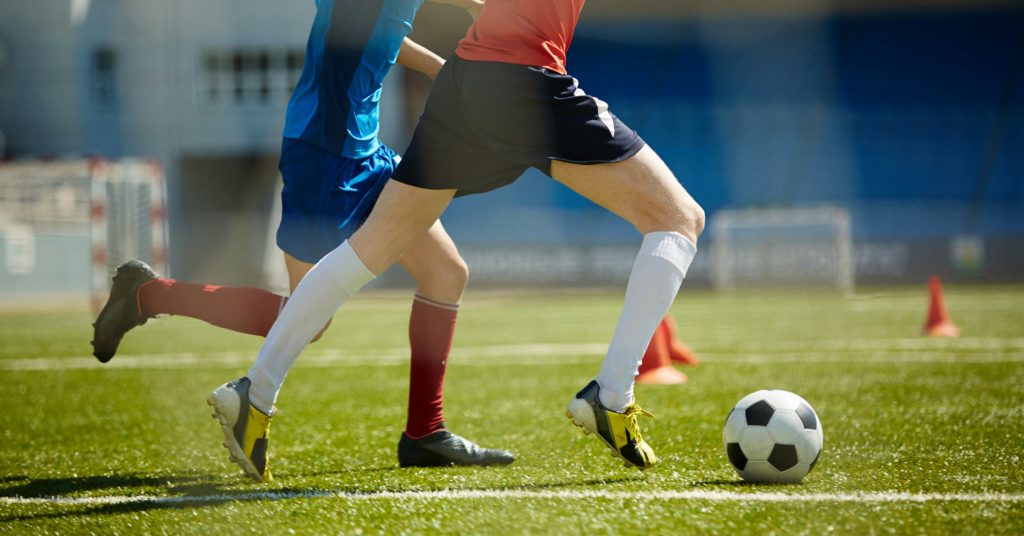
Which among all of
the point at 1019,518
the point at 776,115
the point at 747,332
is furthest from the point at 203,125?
the point at 1019,518

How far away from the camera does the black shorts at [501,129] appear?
8.23 ft

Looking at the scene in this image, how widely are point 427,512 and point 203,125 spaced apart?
23.9m

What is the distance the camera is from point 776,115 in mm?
23234

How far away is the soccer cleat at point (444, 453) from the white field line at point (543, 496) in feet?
1.63

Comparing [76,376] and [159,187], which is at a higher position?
[159,187]

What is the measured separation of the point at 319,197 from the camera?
3.07 meters

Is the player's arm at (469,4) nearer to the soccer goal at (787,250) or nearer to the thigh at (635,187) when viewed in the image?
the thigh at (635,187)

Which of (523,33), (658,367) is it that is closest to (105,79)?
(658,367)

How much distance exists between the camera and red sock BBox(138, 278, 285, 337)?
3.16m

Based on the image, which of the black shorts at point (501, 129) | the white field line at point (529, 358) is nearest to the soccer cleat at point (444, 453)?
the black shorts at point (501, 129)

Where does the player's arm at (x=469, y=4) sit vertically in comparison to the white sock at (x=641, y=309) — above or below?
above

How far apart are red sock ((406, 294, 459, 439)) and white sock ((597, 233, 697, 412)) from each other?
2.51ft

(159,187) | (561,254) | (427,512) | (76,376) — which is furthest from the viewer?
(561,254)

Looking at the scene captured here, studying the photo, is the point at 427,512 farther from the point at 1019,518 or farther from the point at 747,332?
the point at 747,332
